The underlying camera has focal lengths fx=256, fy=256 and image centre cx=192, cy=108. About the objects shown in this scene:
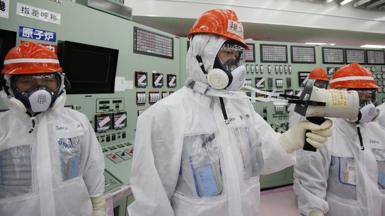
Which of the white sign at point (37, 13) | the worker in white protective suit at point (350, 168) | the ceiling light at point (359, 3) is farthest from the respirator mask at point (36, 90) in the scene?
the ceiling light at point (359, 3)

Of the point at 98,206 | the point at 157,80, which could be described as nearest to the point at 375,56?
the point at 157,80

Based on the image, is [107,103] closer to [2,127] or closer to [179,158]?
[2,127]

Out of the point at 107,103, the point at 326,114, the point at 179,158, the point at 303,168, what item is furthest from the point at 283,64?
the point at 179,158

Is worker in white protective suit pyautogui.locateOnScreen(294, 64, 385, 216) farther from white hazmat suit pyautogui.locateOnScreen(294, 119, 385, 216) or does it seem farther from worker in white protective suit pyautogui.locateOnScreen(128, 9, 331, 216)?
worker in white protective suit pyautogui.locateOnScreen(128, 9, 331, 216)

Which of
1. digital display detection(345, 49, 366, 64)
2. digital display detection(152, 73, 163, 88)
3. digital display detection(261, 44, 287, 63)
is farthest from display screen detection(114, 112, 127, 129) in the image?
digital display detection(345, 49, 366, 64)

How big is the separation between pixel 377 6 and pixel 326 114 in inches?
205

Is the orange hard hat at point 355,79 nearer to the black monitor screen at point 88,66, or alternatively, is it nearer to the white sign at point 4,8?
the black monitor screen at point 88,66

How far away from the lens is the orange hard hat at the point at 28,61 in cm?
133

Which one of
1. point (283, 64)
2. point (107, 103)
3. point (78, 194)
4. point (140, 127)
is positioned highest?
point (283, 64)

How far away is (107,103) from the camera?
217 cm

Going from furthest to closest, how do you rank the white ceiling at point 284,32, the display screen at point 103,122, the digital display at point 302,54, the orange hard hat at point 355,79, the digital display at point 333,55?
the white ceiling at point 284,32 < the digital display at point 333,55 < the digital display at point 302,54 < the display screen at point 103,122 < the orange hard hat at point 355,79

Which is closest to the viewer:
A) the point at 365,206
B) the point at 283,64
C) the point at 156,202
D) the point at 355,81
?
the point at 156,202

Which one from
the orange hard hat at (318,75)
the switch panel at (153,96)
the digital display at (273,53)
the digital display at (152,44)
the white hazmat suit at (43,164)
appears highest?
the digital display at (273,53)

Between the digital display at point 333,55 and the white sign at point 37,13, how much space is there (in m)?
3.74
